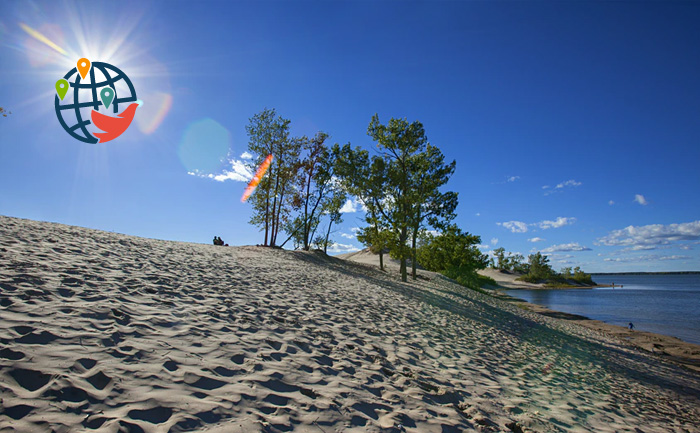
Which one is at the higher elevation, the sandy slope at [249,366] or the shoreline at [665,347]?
the sandy slope at [249,366]

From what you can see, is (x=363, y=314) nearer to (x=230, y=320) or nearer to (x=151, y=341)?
(x=230, y=320)

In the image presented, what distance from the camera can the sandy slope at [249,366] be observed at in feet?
10.5

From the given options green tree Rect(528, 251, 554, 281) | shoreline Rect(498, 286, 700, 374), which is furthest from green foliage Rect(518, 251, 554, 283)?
shoreline Rect(498, 286, 700, 374)

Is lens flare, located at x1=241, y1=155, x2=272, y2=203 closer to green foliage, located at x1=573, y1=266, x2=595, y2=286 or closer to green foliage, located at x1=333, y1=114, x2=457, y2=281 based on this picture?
green foliage, located at x1=333, y1=114, x2=457, y2=281

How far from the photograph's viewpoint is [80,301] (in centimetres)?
551

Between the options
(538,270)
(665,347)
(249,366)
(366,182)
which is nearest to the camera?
(249,366)

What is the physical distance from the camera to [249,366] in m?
4.47

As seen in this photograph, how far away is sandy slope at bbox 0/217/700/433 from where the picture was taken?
3209 millimetres

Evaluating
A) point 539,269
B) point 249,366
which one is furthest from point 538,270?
point 249,366

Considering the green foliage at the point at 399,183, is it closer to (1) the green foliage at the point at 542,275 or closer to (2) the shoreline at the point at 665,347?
(2) the shoreline at the point at 665,347

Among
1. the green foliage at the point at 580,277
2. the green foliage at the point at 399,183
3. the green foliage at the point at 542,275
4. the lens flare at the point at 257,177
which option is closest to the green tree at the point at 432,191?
the green foliage at the point at 399,183

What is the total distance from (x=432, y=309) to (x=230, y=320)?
9.74 meters

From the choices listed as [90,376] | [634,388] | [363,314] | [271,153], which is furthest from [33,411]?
[271,153]

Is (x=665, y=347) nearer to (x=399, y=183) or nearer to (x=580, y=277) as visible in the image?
(x=399, y=183)
